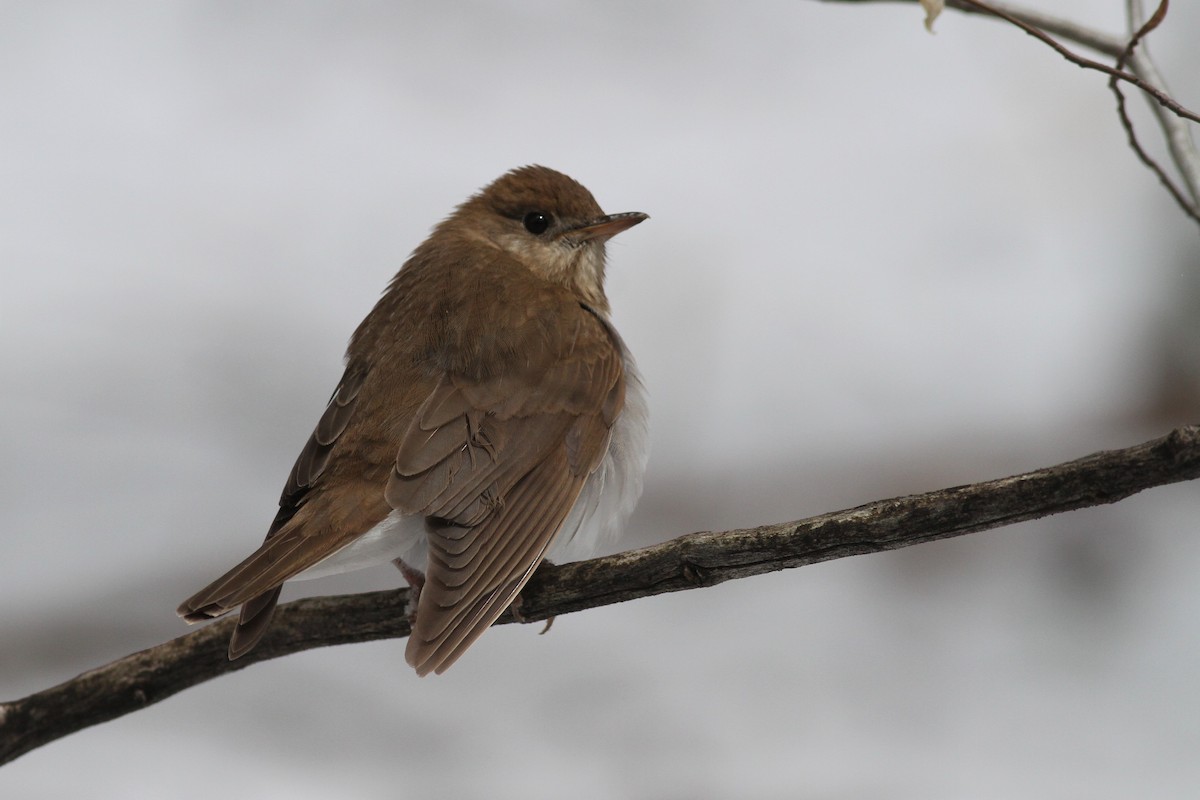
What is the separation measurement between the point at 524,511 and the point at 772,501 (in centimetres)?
420

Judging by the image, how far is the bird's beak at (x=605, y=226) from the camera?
5.56 meters

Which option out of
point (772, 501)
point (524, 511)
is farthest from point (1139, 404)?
point (524, 511)

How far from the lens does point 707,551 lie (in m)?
3.62

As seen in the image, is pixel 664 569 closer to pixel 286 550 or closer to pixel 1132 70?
pixel 286 550

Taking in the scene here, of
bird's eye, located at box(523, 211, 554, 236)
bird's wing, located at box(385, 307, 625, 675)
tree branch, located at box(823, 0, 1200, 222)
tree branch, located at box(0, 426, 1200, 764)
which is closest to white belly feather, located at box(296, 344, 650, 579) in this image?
bird's wing, located at box(385, 307, 625, 675)

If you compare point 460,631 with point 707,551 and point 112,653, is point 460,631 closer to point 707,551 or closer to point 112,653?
→ point 707,551

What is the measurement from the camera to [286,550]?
3.92 meters

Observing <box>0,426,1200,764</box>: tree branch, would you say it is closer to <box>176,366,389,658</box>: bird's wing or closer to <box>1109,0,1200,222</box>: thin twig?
<box>176,366,389,658</box>: bird's wing

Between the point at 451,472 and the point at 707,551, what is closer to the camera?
the point at 707,551

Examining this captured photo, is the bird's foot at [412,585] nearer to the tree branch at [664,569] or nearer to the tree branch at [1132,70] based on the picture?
the tree branch at [664,569]

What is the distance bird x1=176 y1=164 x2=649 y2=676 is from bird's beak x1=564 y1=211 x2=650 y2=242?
Answer: 0.04ft

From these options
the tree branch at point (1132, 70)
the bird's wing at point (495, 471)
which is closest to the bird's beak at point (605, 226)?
the bird's wing at point (495, 471)

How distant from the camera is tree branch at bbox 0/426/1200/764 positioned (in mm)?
3074

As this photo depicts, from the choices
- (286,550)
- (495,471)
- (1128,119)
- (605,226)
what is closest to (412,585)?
(495,471)
